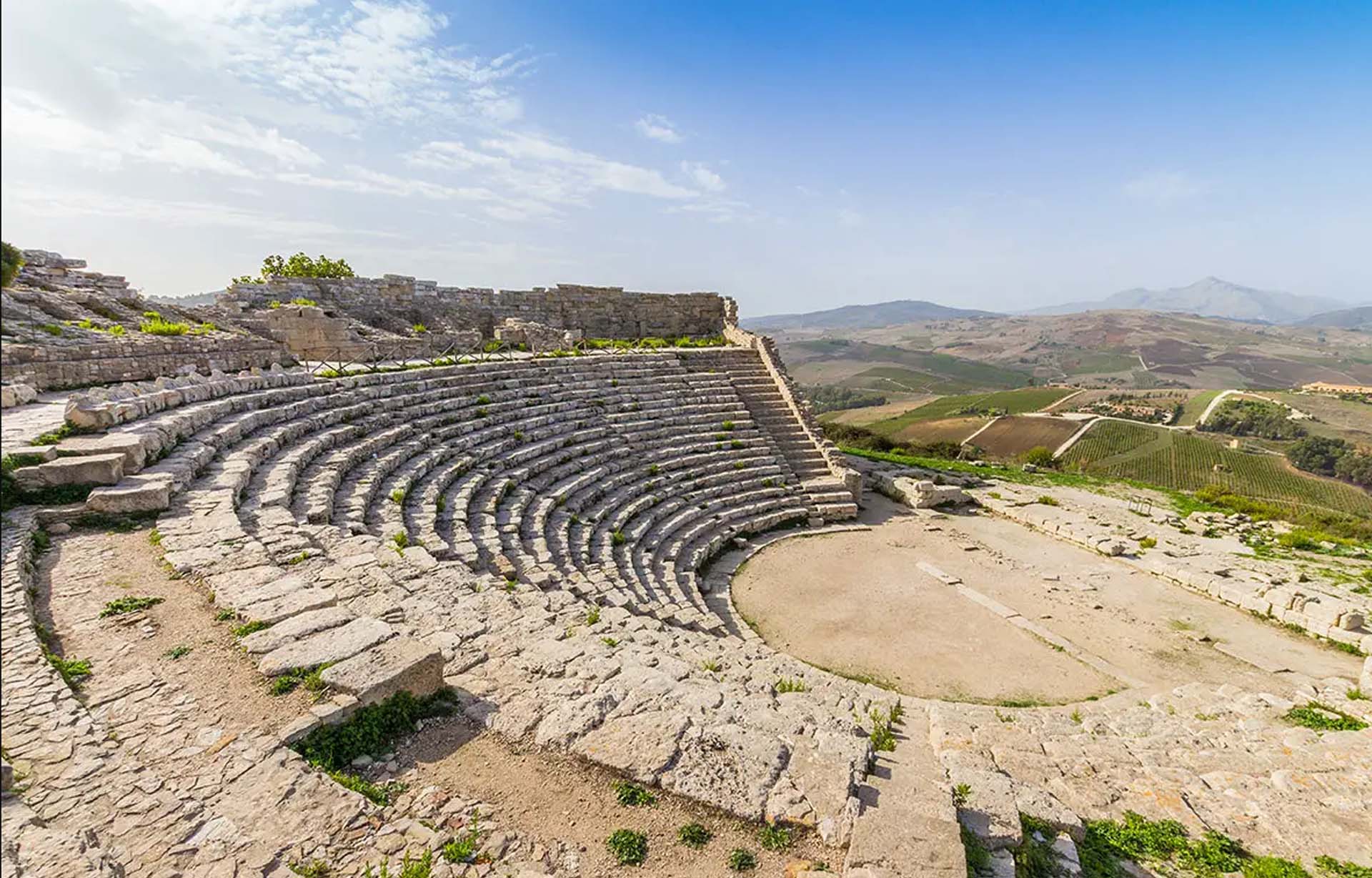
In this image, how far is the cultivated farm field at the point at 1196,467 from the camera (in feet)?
118

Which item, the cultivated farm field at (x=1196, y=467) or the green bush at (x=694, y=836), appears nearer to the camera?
the green bush at (x=694, y=836)

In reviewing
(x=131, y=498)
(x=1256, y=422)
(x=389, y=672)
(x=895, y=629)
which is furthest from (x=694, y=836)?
(x=1256, y=422)

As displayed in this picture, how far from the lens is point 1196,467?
42281 mm

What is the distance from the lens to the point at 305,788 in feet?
12.1

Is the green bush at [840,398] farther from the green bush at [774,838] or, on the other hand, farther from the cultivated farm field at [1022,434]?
the green bush at [774,838]

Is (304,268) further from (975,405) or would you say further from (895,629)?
(975,405)

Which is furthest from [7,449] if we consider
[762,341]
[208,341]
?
[762,341]

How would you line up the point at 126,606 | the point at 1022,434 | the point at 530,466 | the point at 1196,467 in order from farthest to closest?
the point at 1022,434
the point at 1196,467
the point at 530,466
the point at 126,606

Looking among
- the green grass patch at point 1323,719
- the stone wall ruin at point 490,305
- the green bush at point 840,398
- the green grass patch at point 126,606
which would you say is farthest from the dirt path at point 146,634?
the green bush at point 840,398

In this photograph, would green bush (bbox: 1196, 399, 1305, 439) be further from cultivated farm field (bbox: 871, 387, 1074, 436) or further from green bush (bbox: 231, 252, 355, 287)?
green bush (bbox: 231, 252, 355, 287)

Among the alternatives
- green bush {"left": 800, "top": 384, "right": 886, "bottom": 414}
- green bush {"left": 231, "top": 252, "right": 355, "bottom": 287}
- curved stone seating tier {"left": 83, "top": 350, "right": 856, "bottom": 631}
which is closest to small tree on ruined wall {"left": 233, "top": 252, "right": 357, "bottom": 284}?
green bush {"left": 231, "top": 252, "right": 355, "bottom": 287}

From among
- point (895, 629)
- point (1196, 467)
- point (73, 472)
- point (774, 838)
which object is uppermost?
point (73, 472)

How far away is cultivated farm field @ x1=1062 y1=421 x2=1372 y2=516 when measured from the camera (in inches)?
1414

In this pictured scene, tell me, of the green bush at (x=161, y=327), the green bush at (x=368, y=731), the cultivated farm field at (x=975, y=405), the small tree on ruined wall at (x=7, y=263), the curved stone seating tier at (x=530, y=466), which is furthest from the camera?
the cultivated farm field at (x=975, y=405)
